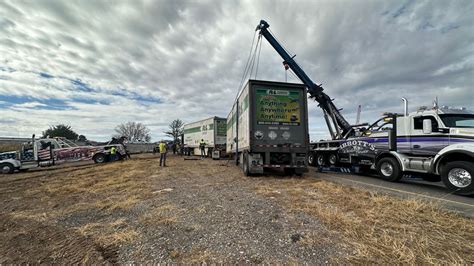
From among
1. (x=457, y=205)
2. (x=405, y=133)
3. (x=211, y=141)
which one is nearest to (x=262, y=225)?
(x=457, y=205)

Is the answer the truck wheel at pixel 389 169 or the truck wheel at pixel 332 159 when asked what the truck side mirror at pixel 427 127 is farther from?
the truck wheel at pixel 332 159

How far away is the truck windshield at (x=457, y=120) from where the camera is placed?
23.5ft

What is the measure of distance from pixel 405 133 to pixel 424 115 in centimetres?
94

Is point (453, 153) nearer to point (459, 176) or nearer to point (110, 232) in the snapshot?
point (459, 176)

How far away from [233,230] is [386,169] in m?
8.94

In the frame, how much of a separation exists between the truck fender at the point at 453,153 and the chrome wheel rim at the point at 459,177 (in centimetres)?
47

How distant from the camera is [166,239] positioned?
3234 millimetres

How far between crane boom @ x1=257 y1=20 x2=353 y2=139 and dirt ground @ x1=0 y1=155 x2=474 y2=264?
35.6 feet

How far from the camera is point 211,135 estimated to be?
21859 mm

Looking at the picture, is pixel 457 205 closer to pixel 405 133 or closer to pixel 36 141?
pixel 405 133

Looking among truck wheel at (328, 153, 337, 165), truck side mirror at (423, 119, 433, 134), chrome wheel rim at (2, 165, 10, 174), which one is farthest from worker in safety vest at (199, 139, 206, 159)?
truck side mirror at (423, 119, 433, 134)

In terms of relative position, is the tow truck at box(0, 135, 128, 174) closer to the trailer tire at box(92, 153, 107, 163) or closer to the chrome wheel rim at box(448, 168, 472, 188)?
the trailer tire at box(92, 153, 107, 163)

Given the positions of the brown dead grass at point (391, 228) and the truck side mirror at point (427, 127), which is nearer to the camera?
the brown dead grass at point (391, 228)

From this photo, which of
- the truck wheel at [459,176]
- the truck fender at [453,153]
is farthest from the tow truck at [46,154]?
the truck wheel at [459,176]
